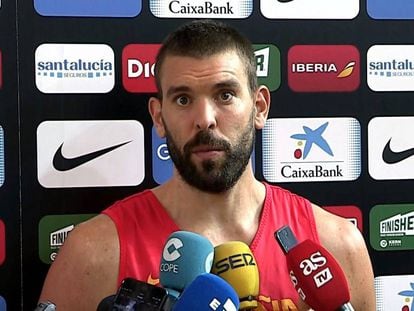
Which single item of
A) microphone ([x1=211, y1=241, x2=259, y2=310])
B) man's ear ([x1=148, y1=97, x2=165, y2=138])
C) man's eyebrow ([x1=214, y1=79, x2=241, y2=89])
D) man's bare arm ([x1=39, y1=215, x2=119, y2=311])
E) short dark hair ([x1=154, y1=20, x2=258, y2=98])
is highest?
short dark hair ([x1=154, y1=20, x2=258, y2=98])

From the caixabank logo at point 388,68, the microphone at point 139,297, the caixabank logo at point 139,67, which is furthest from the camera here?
the caixabank logo at point 388,68

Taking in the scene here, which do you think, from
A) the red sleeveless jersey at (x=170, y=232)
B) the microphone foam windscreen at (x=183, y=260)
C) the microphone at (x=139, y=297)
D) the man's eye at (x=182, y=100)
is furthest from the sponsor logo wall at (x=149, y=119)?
the microphone at (x=139, y=297)

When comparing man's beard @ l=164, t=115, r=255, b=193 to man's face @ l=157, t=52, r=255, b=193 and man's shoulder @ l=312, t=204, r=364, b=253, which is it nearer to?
man's face @ l=157, t=52, r=255, b=193

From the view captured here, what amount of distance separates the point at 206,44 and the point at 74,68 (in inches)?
12.6

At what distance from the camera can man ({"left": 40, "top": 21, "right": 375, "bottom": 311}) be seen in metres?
1.41

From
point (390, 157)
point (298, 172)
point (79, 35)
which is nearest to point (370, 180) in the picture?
point (390, 157)

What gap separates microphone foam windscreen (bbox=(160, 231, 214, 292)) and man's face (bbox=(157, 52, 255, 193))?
9.8 inches

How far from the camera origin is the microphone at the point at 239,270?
118 cm

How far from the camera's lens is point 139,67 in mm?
1621

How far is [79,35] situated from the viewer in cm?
159

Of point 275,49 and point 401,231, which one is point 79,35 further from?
point 401,231

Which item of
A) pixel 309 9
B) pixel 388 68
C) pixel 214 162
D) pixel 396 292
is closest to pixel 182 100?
pixel 214 162

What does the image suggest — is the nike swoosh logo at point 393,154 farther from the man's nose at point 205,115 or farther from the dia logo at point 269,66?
the man's nose at point 205,115

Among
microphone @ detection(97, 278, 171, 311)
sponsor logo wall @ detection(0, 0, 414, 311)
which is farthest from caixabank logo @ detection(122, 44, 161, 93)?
microphone @ detection(97, 278, 171, 311)
